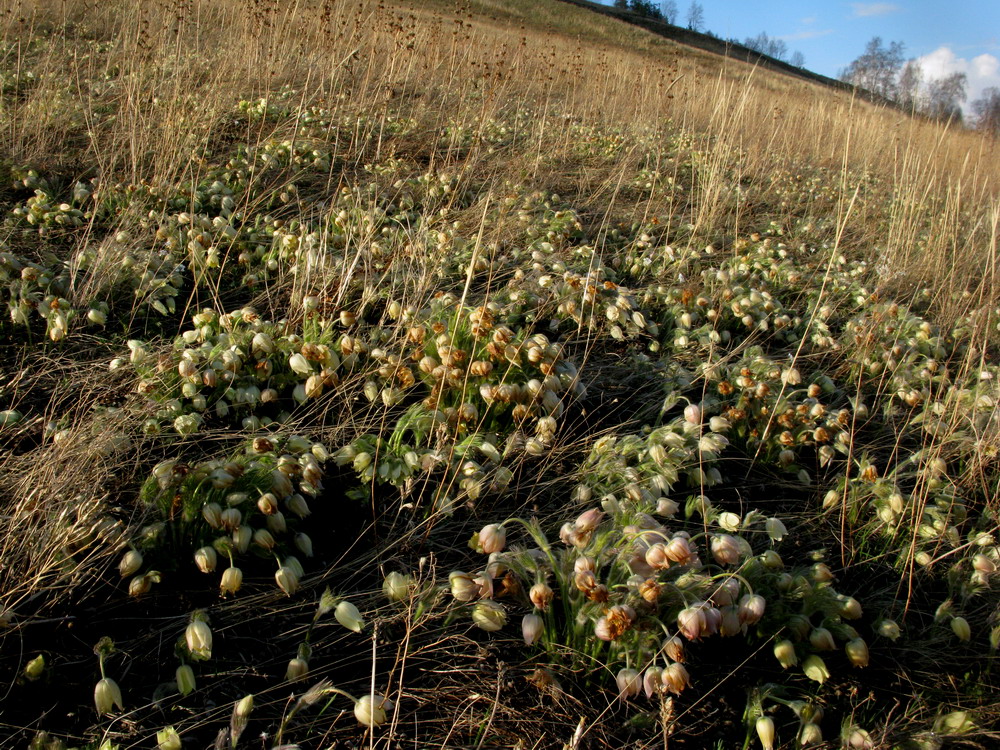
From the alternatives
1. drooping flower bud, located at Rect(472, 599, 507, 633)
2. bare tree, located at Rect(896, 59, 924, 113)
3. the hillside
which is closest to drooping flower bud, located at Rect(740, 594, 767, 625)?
the hillside

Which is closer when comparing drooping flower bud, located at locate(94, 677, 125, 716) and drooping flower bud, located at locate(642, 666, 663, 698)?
drooping flower bud, located at locate(94, 677, 125, 716)

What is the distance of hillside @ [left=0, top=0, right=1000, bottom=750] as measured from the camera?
152 centimetres

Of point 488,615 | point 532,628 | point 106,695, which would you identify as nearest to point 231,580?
point 106,695

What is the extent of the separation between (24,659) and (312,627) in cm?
63

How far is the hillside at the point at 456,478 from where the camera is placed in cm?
152

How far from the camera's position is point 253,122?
16.4 feet

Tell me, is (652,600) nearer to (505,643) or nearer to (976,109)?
(505,643)

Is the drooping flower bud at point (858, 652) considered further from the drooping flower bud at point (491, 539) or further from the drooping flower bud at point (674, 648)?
the drooping flower bud at point (491, 539)

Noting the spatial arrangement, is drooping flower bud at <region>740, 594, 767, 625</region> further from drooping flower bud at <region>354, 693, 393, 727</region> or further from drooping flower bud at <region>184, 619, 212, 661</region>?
drooping flower bud at <region>184, 619, 212, 661</region>

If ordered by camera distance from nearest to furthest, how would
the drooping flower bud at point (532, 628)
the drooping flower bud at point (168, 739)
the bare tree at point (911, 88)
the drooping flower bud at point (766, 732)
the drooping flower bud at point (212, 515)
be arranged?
the drooping flower bud at point (168, 739) → the drooping flower bud at point (766, 732) → the drooping flower bud at point (532, 628) → the drooping flower bud at point (212, 515) → the bare tree at point (911, 88)

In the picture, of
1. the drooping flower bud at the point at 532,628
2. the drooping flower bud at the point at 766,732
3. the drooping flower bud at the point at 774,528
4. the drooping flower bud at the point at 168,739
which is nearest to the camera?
the drooping flower bud at the point at 168,739

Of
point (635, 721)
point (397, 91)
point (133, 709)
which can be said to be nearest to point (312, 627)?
point (133, 709)

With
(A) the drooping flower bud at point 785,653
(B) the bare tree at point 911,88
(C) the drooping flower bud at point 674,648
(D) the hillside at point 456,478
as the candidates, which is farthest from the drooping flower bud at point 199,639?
(B) the bare tree at point 911,88

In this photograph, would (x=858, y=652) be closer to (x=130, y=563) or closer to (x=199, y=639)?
(x=199, y=639)
